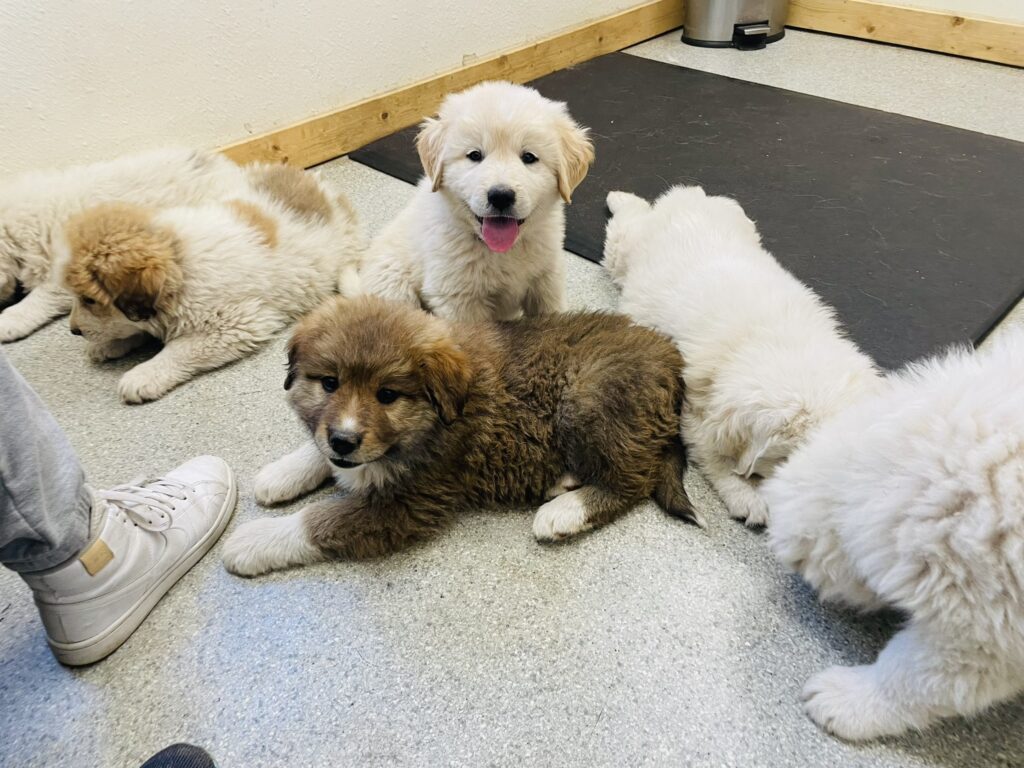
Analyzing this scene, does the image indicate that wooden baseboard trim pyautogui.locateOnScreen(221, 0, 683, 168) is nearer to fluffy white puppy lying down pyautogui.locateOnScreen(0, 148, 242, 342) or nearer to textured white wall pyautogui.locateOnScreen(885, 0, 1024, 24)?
fluffy white puppy lying down pyautogui.locateOnScreen(0, 148, 242, 342)

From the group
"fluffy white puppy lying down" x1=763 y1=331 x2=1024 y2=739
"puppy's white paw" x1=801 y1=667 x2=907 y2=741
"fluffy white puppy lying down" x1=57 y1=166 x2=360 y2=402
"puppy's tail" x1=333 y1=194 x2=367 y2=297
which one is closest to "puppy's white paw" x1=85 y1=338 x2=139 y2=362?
"fluffy white puppy lying down" x1=57 y1=166 x2=360 y2=402

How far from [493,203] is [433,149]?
335 millimetres

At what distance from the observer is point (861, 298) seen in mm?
2686

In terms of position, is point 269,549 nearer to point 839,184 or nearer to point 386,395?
point 386,395

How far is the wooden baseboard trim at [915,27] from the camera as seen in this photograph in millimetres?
4898

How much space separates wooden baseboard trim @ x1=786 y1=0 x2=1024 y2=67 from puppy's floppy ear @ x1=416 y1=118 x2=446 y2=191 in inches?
192

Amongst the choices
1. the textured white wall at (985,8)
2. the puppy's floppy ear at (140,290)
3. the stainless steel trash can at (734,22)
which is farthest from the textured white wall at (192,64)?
the textured white wall at (985,8)

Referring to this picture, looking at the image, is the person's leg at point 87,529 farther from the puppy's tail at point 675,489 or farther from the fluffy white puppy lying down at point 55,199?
the fluffy white puppy lying down at point 55,199

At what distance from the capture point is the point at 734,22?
5387 mm

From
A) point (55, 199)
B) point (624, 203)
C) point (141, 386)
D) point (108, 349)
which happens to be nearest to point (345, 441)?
point (141, 386)

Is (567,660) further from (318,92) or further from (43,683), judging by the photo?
(318,92)

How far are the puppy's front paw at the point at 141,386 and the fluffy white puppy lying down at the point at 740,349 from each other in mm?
1765

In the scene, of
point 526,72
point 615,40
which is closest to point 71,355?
point 526,72

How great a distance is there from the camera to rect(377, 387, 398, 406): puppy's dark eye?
→ 1.70 metres
